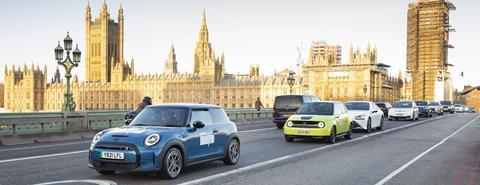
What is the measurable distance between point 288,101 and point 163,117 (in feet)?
57.5

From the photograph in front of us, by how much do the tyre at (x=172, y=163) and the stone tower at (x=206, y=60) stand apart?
119322mm

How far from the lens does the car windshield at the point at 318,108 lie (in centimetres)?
1803

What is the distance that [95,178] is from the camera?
930 cm

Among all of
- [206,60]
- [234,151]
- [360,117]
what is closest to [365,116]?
[360,117]

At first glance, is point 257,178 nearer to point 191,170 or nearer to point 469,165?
point 191,170

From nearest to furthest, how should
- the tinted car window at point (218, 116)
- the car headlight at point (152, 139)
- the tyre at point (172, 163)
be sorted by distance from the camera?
the car headlight at point (152, 139) → the tyre at point (172, 163) → the tinted car window at point (218, 116)

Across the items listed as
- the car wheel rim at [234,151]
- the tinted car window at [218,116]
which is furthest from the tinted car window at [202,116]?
the car wheel rim at [234,151]

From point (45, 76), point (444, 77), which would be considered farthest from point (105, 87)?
point (444, 77)

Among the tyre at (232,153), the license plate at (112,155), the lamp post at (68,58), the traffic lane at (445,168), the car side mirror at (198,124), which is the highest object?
the lamp post at (68,58)

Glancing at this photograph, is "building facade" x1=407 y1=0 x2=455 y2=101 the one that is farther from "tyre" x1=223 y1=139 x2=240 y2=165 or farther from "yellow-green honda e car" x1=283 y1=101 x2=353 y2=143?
"tyre" x1=223 y1=139 x2=240 y2=165

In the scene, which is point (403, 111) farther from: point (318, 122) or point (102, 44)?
point (102, 44)

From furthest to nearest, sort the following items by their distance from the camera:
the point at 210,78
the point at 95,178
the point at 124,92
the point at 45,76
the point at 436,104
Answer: the point at 45,76 → the point at 124,92 → the point at 210,78 → the point at 436,104 → the point at 95,178

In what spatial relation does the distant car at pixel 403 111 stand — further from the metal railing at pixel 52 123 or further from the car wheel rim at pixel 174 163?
the car wheel rim at pixel 174 163

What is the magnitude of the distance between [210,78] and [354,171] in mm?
119078
